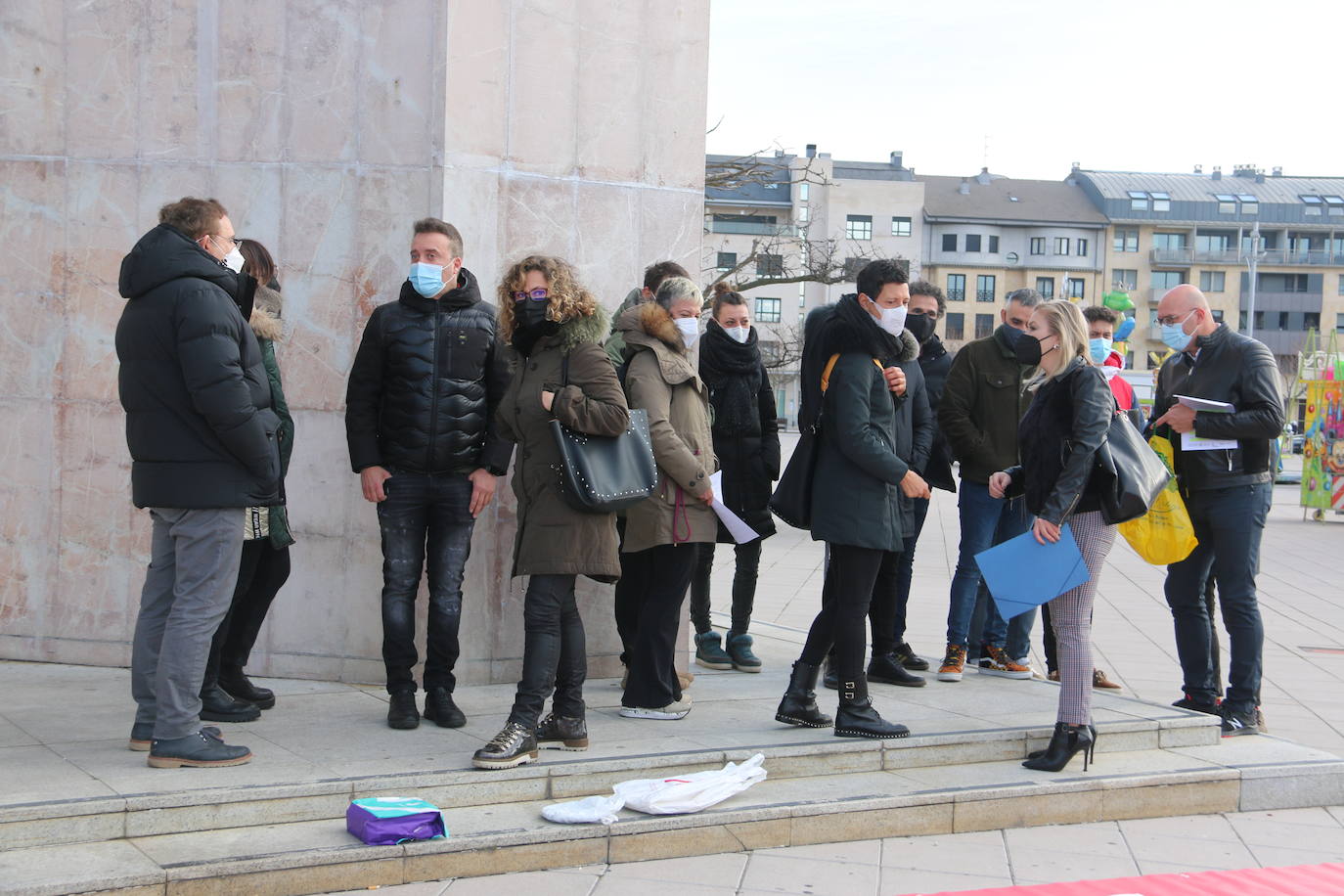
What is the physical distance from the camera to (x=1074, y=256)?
302 ft

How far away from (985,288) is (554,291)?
9015cm

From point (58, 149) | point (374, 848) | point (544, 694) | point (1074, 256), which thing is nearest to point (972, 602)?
point (544, 694)

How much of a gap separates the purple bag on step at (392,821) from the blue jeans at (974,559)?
11.5 feet

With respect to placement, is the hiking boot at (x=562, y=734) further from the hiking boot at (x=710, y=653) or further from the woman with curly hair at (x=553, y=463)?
the hiking boot at (x=710, y=653)

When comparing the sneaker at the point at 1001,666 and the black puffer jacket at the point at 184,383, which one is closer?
the black puffer jacket at the point at 184,383

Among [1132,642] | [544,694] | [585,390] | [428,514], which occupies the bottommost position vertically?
[1132,642]

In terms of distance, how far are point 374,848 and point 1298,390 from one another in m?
39.1

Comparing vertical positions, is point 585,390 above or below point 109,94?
below

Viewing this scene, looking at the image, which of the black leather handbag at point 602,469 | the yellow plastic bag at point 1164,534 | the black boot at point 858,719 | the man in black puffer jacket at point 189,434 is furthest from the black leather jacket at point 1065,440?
the man in black puffer jacket at point 189,434

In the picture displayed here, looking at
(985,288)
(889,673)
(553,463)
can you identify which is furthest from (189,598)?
(985,288)

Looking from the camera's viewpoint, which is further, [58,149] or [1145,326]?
[1145,326]

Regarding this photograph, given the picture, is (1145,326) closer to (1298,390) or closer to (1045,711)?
(1298,390)

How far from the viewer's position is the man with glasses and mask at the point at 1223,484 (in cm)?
644

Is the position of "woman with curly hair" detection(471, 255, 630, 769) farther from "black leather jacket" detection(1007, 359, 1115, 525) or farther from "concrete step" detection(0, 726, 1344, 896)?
"black leather jacket" detection(1007, 359, 1115, 525)
